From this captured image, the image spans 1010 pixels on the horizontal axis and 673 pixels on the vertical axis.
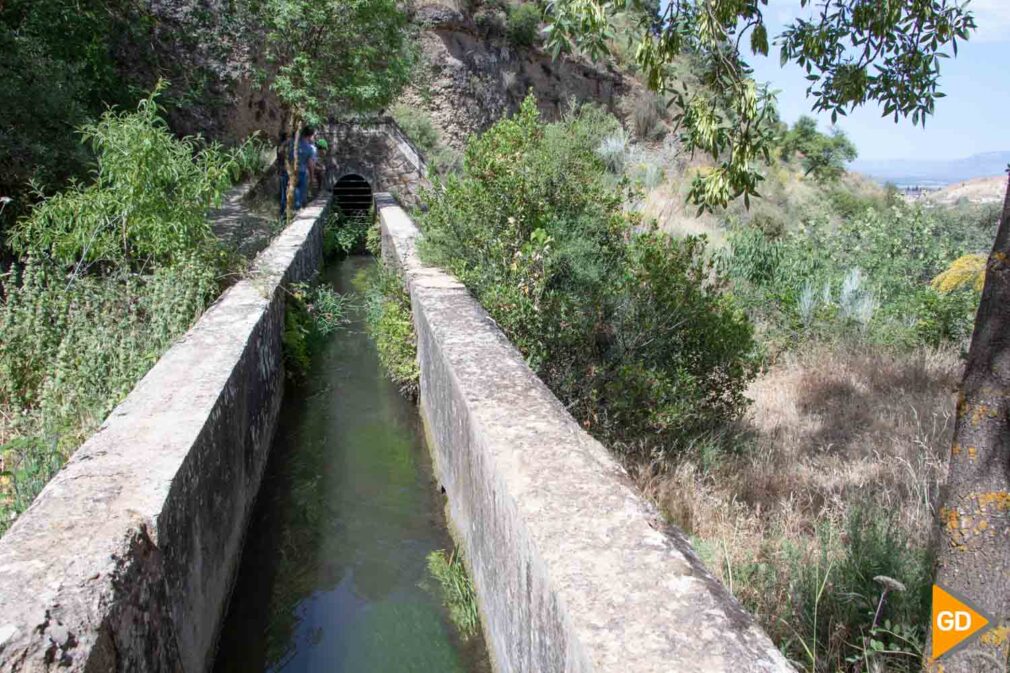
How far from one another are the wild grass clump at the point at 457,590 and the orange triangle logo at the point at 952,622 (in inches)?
76.2

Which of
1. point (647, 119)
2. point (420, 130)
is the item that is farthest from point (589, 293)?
point (647, 119)

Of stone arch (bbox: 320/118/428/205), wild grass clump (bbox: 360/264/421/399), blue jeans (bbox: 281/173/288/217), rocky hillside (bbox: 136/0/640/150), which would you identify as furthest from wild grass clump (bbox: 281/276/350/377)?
stone arch (bbox: 320/118/428/205)

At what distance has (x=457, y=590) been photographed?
11.9 ft

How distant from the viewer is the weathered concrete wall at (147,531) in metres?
1.96

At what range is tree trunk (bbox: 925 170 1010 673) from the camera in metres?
2.04

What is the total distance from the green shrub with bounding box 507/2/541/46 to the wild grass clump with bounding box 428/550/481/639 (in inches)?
1028

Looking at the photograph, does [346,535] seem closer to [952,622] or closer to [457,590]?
[457,590]

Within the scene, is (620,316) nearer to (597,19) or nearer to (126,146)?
(597,19)

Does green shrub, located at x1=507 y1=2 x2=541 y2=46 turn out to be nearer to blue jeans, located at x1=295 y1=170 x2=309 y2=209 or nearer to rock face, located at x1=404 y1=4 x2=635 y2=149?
rock face, located at x1=404 y1=4 x2=635 y2=149

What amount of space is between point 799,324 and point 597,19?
19.4 ft

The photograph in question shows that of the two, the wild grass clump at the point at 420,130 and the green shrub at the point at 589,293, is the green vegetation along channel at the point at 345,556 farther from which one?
the wild grass clump at the point at 420,130

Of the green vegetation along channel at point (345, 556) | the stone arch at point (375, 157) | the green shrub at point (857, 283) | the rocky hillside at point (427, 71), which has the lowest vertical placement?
the green vegetation along channel at point (345, 556)

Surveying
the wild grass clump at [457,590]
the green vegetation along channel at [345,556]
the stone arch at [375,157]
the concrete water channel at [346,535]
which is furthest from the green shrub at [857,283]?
the stone arch at [375,157]

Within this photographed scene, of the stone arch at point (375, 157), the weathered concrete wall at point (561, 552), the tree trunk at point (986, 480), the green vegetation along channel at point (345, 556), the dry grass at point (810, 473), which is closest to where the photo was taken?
the weathered concrete wall at point (561, 552)
